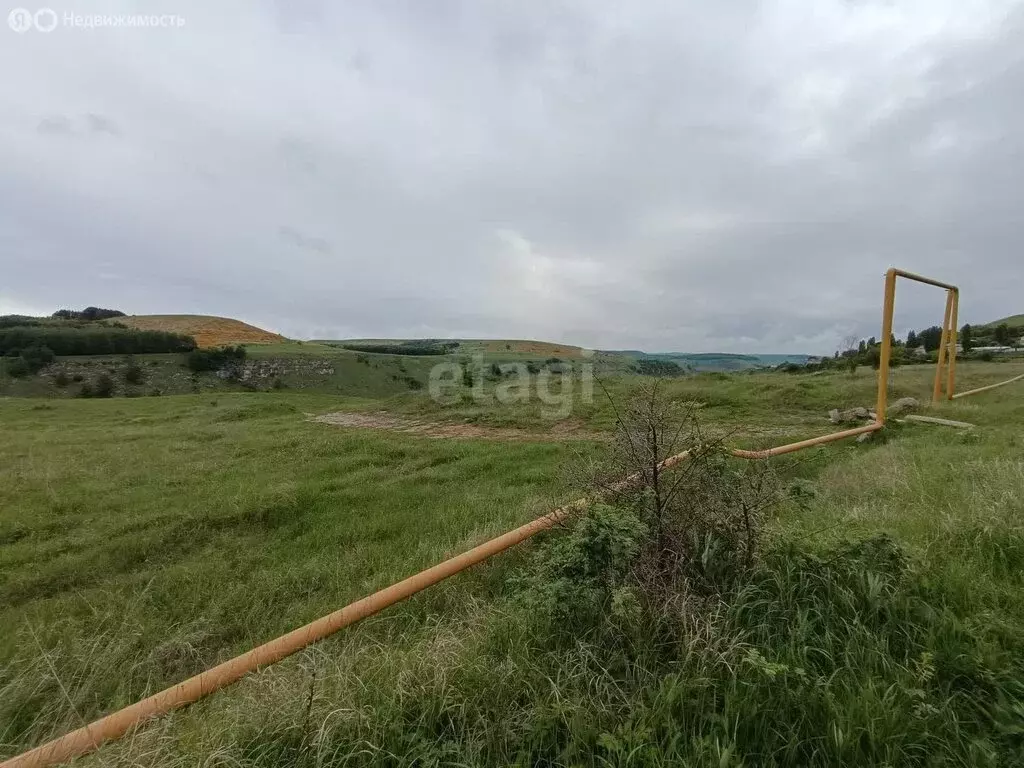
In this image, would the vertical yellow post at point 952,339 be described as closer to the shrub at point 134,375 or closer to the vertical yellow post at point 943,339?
the vertical yellow post at point 943,339

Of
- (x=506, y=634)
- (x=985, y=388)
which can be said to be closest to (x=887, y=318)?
(x=985, y=388)

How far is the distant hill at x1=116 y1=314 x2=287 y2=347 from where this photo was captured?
150 ft

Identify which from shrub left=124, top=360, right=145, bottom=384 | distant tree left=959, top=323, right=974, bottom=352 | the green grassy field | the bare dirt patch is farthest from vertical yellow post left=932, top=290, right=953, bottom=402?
shrub left=124, top=360, right=145, bottom=384

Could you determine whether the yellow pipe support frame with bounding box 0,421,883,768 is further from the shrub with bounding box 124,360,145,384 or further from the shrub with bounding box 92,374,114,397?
the shrub with bounding box 124,360,145,384

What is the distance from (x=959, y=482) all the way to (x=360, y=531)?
5.91 metres

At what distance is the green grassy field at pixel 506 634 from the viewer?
154 centimetres

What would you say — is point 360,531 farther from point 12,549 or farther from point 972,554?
point 972,554

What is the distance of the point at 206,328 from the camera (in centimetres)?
4909

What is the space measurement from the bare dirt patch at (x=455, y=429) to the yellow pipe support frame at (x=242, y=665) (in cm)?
703

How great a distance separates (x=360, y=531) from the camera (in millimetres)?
5441

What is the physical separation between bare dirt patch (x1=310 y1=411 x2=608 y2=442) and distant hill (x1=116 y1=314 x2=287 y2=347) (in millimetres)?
34926

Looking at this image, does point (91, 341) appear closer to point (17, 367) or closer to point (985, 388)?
point (17, 367)

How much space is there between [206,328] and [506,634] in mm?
58051

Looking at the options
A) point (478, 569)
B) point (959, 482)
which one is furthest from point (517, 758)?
point (959, 482)
